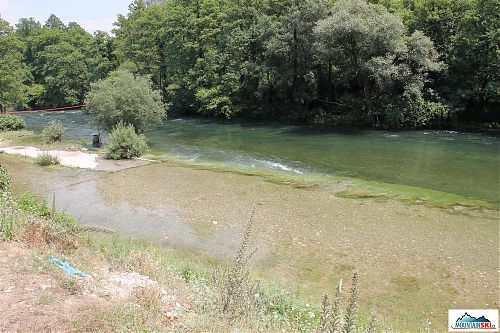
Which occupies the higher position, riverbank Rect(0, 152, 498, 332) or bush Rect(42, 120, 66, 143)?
bush Rect(42, 120, 66, 143)

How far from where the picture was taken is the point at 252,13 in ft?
139

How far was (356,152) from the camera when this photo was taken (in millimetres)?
24859

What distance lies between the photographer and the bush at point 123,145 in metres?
23.5

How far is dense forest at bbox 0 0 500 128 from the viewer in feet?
105

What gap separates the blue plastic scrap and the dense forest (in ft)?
94.9

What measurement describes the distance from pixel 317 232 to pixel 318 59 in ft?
91.5

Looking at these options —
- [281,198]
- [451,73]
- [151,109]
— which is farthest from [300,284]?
[451,73]

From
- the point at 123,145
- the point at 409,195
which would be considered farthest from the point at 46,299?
the point at 123,145

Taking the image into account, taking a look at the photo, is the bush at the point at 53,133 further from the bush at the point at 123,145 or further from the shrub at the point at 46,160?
the bush at the point at 123,145

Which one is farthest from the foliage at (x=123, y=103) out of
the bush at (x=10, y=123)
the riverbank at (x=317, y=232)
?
the bush at (x=10, y=123)

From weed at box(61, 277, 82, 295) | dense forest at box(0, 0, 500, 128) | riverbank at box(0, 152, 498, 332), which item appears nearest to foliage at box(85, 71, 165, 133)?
riverbank at box(0, 152, 498, 332)

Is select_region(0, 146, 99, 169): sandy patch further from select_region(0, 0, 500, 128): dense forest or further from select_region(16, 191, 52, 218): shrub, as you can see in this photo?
select_region(0, 0, 500, 128): dense forest

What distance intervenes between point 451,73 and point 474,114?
3841mm

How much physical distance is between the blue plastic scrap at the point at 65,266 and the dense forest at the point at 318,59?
28.9m
